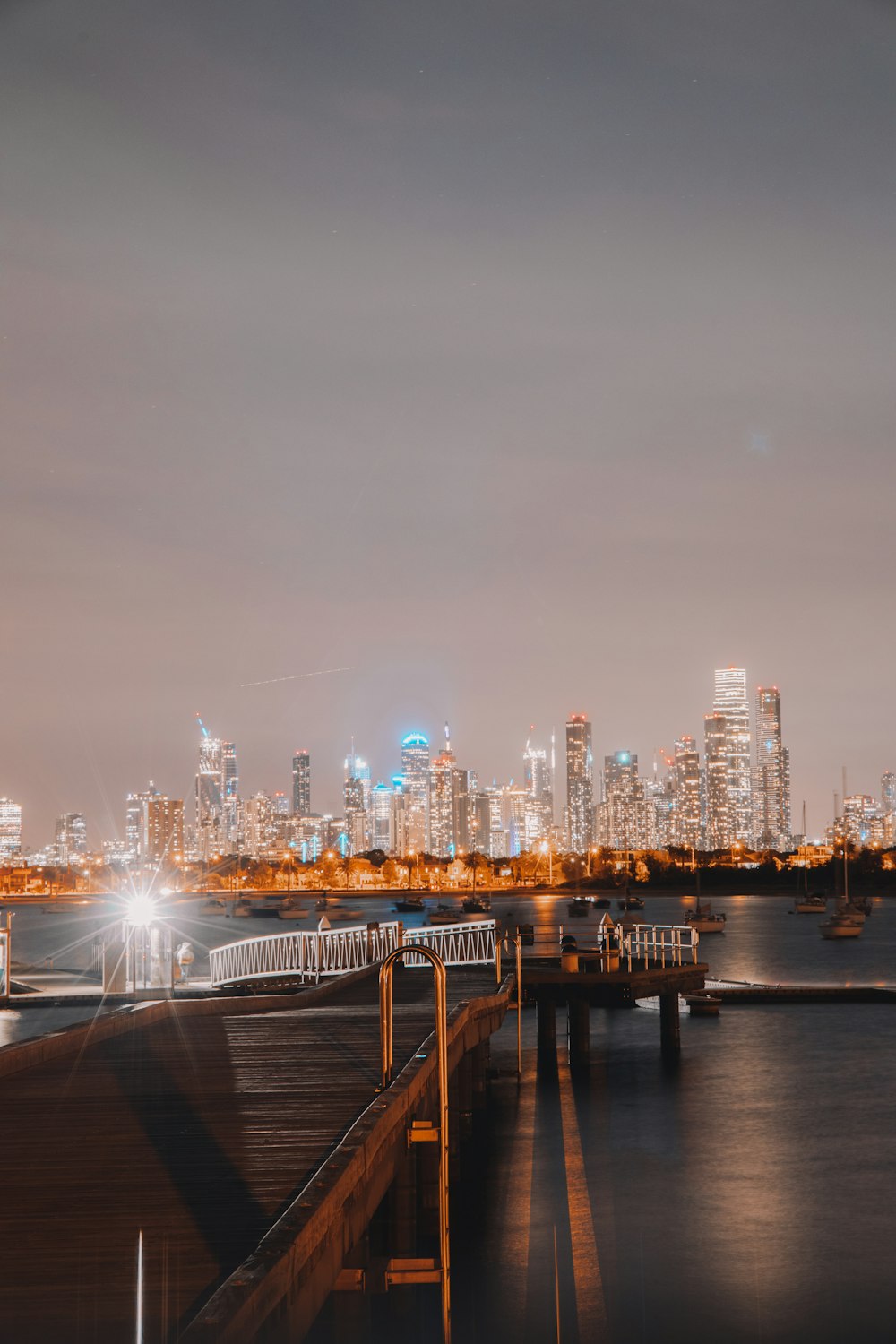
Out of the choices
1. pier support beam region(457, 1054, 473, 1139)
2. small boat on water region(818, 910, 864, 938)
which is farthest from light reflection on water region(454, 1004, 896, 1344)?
small boat on water region(818, 910, 864, 938)

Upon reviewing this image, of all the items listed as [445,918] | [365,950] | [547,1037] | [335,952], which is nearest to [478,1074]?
[365,950]

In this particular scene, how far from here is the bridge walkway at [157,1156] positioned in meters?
7.80

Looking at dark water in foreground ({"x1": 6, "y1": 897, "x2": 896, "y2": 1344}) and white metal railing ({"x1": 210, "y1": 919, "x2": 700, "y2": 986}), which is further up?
white metal railing ({"x1": 210, "y1": 919, "x2": 700, "y2": 986})

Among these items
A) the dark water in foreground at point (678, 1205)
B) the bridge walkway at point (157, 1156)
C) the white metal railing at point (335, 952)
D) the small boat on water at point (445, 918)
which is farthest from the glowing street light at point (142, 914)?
the small boat on water at point (445, 918)

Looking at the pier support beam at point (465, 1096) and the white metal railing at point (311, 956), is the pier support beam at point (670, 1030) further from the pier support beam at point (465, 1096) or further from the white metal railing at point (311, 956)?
the pier support beam at point (465, 1096)

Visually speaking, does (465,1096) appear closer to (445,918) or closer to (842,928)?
(842,928)

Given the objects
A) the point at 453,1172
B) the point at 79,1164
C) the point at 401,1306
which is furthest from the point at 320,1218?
the point at 453,1172

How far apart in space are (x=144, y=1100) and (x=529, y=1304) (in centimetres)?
810

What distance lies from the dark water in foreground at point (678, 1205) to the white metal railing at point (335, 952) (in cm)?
417

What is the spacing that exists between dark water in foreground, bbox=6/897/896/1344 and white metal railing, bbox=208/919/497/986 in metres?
4.17

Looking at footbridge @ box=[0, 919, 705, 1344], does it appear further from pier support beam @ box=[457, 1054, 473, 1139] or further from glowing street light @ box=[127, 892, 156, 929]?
glowing street light @ box=[127, 892, 156, 929]

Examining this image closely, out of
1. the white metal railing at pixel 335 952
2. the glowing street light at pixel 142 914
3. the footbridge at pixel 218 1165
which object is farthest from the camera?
the white metal railing at pixel 335 952

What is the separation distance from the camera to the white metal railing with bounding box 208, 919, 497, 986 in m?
32.2

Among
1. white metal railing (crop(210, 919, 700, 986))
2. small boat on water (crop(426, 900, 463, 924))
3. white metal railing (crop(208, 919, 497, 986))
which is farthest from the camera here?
small boat on water (crop(426, 900, 463, 924))
